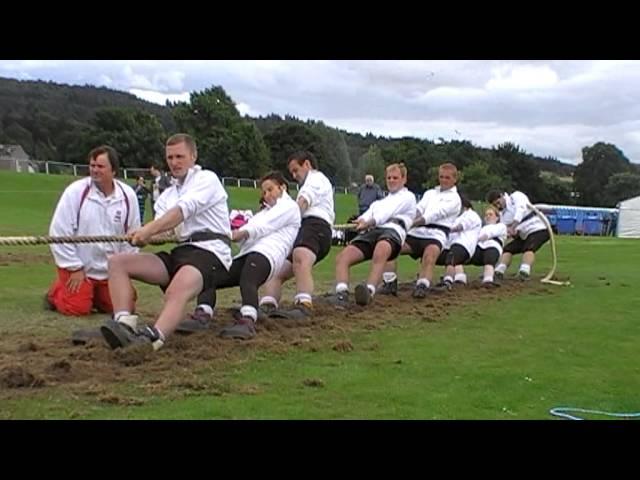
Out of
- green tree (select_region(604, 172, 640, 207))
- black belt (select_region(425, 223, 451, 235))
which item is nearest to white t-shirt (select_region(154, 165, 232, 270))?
black belt (select_region(425, 223, 451, 235))

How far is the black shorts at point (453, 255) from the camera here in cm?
1203

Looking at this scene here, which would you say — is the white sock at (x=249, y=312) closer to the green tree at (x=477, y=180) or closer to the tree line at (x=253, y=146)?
A: the tree line at (x=253, y=146)

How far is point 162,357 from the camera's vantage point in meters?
6.14

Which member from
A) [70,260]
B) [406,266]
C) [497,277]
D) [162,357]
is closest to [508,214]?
[497,277]

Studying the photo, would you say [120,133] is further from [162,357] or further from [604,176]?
[162,357]

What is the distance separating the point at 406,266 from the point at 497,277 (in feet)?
12.2

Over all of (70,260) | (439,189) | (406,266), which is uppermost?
(439,189)

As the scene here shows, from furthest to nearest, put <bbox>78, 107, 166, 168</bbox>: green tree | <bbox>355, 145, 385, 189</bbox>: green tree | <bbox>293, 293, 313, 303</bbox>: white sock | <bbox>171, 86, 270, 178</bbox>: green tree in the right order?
<bbox>78, 107, 166, 168</bbox>: green tree < <bbox>171, 86, 270, 178</bbox>: green tree < <bbox>355, 145, 385, 189</bbox>: green tree < <bbox>293, 293, 313, 303</bbox>: white sock

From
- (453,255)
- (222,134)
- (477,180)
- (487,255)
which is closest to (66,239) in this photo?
(453,255)

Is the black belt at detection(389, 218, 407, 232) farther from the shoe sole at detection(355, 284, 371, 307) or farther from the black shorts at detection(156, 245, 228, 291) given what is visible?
the black shorts at detection(156, 245, 228, 291)

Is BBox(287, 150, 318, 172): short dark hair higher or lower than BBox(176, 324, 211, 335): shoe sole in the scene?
higher

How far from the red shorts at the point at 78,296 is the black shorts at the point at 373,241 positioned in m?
3.29

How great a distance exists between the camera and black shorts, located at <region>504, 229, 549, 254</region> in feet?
45.7

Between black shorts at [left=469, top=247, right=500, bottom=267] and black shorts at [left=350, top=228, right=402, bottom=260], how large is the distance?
9.66ft
